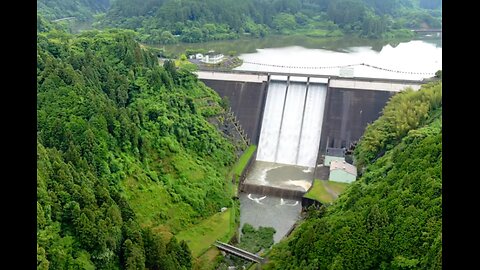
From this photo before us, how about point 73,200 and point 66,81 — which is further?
point 66,81

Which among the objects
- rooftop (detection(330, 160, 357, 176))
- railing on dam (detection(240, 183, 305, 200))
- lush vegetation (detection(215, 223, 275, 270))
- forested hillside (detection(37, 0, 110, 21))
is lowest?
lush vegetation (detection(215, 223, 275, 270))

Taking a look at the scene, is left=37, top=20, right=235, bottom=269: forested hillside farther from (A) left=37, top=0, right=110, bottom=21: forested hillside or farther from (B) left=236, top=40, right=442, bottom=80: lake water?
(A) left=37, top=0, right=110, bottom=21: forested hillside

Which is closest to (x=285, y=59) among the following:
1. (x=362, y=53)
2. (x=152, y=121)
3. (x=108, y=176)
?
(x=362, y=53)

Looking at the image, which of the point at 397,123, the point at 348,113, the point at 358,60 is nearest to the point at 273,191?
the point at 397,123

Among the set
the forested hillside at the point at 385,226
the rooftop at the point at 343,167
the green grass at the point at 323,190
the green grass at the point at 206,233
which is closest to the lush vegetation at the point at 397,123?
the rooftop at the point at 343,167

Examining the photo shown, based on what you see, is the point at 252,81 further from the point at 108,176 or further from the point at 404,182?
the point at 404,182

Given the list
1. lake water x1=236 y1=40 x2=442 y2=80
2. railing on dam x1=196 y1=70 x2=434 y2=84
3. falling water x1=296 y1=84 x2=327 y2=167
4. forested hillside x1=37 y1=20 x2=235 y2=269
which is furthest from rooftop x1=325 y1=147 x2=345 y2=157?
lake water x1=236 y1=40 x2=442 y2=80

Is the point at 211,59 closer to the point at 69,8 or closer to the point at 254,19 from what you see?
the point at 254,19
